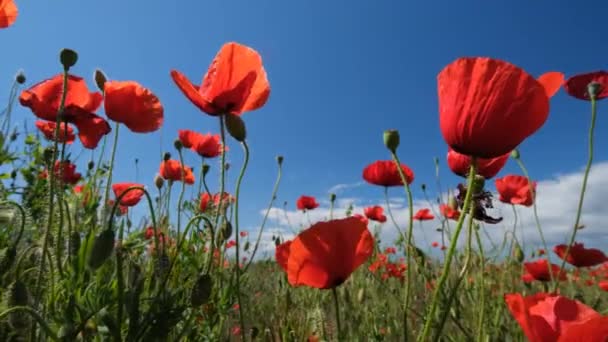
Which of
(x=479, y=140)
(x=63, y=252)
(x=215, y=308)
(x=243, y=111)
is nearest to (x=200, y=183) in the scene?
(x=215, y=308)

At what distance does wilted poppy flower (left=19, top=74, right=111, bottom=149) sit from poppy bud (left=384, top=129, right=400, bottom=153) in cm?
92

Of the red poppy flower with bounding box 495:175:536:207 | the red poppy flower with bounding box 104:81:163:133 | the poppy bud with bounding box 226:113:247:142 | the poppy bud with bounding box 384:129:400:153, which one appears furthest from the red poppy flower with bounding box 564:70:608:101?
the red poppy flower with bounding box 104:81:163:133

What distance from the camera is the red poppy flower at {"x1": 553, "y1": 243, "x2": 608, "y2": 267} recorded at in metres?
2.72

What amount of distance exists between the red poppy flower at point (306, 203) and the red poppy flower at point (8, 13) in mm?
3002

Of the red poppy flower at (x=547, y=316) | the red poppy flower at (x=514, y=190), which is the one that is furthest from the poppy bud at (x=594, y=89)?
the red poppy flower at (x=547, y=316)

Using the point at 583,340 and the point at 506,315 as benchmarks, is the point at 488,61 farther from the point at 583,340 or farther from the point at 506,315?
the point at 506,315

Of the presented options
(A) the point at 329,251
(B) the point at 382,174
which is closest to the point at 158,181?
(B) the point at 382,174

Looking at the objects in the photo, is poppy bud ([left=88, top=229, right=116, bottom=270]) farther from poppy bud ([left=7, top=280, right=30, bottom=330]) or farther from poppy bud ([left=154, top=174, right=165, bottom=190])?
poppy bud ([left=154, top=174, right=165, bottom=190])

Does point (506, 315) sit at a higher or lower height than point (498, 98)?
lower

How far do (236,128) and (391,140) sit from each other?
1.47 ft

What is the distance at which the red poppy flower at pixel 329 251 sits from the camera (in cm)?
112

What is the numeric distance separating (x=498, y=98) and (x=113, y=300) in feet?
4.08

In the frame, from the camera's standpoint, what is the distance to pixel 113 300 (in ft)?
4.82

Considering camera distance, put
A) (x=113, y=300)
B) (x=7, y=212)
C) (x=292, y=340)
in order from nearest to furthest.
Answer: (x=7, y=212) → (x=113, y=300) → (x=292, y=340)
